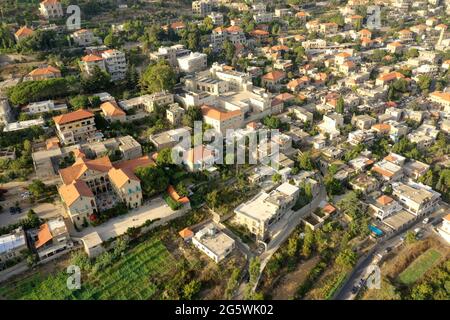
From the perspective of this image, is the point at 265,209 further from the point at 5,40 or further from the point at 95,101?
the point at 5,40

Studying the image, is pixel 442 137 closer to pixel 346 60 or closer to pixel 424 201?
pixel 424 201

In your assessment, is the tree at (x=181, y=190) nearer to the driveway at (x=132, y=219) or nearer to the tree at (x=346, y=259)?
the driveway at (x=132, y=219)

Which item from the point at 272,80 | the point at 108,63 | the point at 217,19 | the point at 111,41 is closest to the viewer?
the point at 108,63

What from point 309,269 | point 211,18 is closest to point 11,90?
point 309,269

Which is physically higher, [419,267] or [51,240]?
[51,240]

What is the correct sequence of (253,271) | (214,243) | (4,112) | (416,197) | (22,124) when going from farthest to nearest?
(4,112), (22,124), (416,197), (214,243), (253,271)

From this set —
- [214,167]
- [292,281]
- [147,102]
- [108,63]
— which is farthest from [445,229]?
[108,63]
